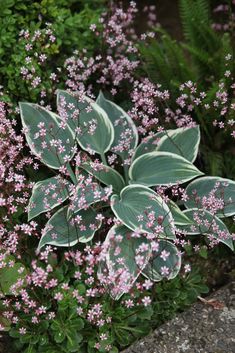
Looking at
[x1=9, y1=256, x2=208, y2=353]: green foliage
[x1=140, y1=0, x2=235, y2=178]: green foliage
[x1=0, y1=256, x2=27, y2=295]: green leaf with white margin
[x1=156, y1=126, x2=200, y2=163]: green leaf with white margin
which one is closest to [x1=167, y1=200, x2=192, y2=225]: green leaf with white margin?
[x1=9, y1=256, x2=208, y2=353]: green foliage

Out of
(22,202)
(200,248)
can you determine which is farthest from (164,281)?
(22,202)

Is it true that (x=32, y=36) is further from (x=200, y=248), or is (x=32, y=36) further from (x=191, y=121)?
(x=200, y=248)

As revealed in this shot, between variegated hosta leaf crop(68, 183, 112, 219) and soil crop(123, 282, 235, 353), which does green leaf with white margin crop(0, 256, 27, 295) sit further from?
soil crop(123, 282, 235, 353)

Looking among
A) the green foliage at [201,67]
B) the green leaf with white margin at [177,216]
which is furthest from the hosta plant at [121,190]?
the green foliage at [201,67]

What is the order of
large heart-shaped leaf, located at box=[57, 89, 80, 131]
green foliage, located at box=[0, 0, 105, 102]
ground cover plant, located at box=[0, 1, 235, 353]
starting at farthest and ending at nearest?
green foliage, located at box=[0, 0, 105, 102] → large heart-shaped leaf, located at box=[57, 89, 80, 131] → ground cover plant, located at box=[0, 1, 235, 353]

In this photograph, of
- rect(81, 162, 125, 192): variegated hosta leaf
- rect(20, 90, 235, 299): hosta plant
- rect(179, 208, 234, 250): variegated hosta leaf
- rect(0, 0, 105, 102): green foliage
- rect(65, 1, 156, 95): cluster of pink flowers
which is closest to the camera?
rect(20, 90, 235, 299): hosta plant

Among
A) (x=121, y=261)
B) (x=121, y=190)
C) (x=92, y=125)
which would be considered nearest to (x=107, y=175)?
(x=121, y=190)

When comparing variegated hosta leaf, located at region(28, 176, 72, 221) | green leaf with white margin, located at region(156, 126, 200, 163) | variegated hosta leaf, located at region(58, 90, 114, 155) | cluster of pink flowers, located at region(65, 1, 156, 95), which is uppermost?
cluster of pink flowers, located at region(65, 1, 156, 95)

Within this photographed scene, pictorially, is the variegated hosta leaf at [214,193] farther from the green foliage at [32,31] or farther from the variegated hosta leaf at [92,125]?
the green foliage at [32,31]
